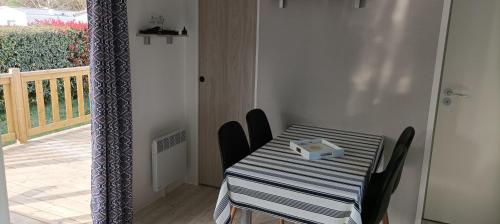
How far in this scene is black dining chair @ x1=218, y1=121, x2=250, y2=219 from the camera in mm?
2133

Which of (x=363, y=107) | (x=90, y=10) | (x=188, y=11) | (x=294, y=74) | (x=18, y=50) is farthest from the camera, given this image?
(x=18, y=50)

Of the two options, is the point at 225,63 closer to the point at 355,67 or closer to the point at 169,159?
the point at 169,159

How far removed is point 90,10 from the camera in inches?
81.4

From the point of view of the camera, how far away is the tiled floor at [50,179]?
9.16 feet

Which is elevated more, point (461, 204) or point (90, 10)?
point (90, 10)

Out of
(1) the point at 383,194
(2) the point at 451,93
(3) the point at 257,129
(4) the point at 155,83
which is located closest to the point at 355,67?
(2) the point at 451,93

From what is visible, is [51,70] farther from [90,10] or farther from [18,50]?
[90,10]

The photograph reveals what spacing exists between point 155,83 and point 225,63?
61 centimetres

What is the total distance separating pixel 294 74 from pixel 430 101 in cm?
99

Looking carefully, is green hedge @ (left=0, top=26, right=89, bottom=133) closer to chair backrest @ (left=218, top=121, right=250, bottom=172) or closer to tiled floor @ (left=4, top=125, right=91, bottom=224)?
tiled floor @ (left=4, top=125, right=91, bottom=224)

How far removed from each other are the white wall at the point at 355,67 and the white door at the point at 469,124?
27 centimetres

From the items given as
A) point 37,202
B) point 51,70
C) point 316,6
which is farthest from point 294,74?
point 51,70

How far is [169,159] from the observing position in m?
3.08

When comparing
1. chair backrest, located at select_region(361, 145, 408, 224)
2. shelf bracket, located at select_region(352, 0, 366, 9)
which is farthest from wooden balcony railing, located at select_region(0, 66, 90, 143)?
chair backrest, located at select_region(361, 145, 408, 224)
